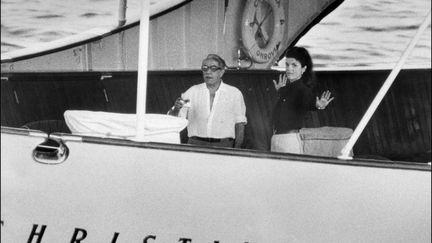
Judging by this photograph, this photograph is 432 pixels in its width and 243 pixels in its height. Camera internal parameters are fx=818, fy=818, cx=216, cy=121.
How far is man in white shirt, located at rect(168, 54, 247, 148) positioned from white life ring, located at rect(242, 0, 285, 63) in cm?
53

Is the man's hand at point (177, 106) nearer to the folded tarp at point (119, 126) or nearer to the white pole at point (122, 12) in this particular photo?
the folded tarp at point (119, 126)

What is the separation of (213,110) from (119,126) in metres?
0.57

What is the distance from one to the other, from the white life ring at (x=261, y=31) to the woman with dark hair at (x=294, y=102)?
0.59 meters

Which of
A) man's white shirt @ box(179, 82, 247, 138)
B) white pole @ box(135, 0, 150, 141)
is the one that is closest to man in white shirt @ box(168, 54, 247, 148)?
man's white shirt @ box(179, 82, 247, 138)

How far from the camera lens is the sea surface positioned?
4.18 meters

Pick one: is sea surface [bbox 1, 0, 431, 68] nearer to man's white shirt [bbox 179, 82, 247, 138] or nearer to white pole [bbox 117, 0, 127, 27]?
white pole [bbox 117, 0, 127, 27]

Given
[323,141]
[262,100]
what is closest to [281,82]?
[262,100]

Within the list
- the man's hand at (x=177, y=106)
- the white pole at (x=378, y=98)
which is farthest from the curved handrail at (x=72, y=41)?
the white pole at (x=378, y=98)

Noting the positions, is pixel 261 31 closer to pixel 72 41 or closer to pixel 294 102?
pixel 294 102

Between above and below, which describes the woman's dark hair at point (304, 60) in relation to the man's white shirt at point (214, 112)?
above

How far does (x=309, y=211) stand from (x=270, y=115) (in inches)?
30.7

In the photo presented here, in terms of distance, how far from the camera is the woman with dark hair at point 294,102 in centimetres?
407

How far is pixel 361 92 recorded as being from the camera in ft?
15.0

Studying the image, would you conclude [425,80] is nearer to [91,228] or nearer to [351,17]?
[351,17]
